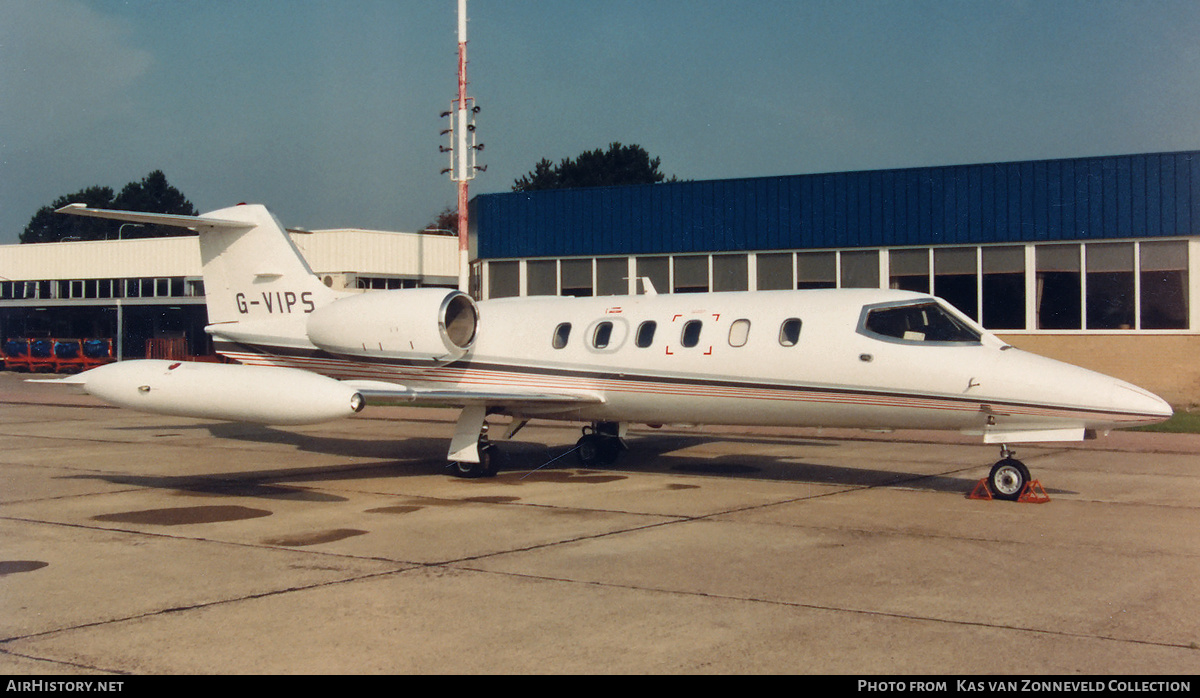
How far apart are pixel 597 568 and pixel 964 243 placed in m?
19.9

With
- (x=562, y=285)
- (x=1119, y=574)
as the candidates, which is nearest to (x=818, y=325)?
(x=1119, y=574)

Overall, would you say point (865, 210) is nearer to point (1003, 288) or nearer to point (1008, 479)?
point (1003, 288)

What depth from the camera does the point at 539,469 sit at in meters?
15.9

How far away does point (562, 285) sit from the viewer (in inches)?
1179

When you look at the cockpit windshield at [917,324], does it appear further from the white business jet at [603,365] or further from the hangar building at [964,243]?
the hangar building at [964,243]

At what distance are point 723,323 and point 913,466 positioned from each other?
4188 millimetres

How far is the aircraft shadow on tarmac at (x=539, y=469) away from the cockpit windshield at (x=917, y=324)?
6.69ft

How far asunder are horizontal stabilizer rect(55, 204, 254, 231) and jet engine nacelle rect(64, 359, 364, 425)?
203cm

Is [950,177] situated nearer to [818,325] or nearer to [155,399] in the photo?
[818,325]

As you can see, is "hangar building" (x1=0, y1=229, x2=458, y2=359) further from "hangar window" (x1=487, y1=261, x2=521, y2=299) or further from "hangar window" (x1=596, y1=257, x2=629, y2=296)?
"hangar window" (x1=596, y1=257, x2=629, y2=296)

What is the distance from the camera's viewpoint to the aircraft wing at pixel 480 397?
13555 mm

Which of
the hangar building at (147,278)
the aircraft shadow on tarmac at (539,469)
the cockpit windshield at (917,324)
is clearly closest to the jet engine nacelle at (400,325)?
the aircraft shadow on tarmac at (539,469)

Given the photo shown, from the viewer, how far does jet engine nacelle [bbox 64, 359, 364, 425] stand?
1167cm

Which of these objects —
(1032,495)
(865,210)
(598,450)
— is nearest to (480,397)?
(598,450)
